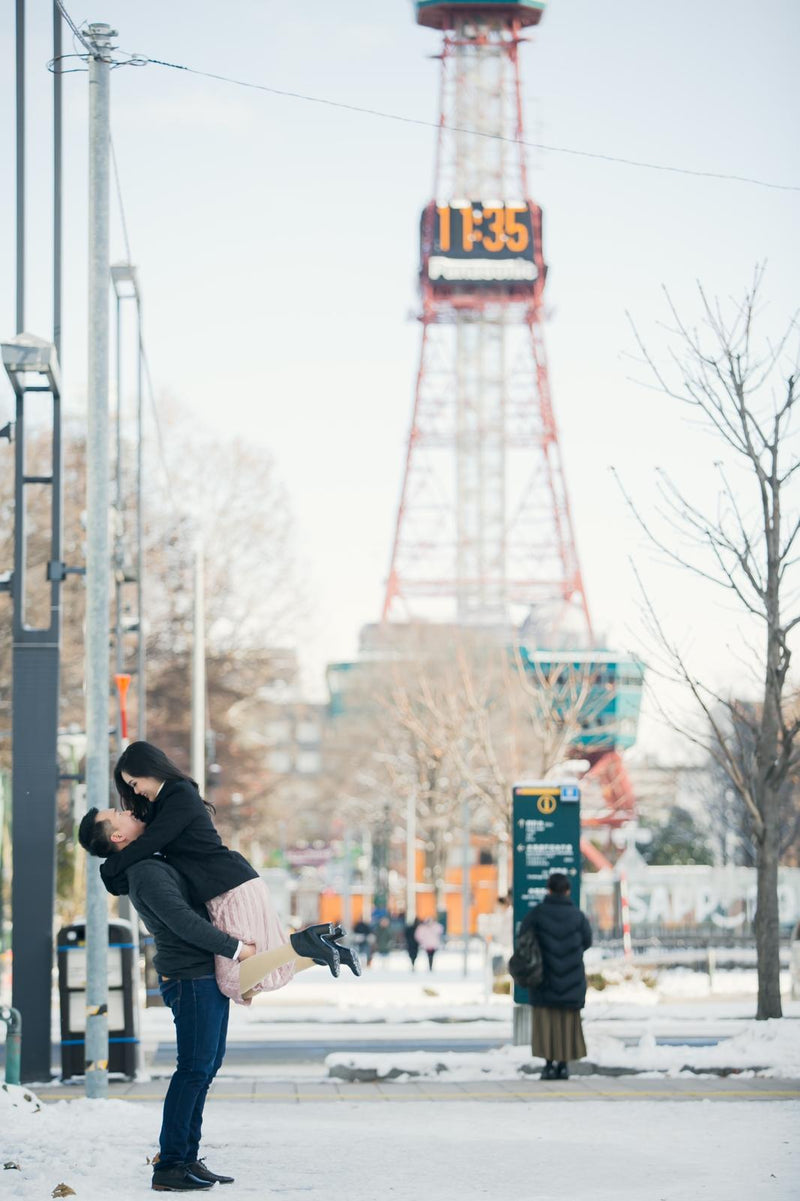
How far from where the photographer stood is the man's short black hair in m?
7.62

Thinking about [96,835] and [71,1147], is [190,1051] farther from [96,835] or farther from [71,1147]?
[71,1147]

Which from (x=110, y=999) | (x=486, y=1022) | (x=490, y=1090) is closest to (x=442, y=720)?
(x=486, y=1022)

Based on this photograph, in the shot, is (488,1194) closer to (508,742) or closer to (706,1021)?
(706,1021)

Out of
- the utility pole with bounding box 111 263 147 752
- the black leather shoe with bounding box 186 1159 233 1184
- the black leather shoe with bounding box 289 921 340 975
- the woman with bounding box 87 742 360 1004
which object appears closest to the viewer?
the black leather shoe with bounding box 289 921 340 975

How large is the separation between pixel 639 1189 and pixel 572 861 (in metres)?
8.83

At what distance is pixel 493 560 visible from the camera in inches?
3319

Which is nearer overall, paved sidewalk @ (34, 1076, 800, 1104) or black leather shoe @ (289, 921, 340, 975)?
black leather shoe @ (289, 921, 340, 975)

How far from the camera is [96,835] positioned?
764cm

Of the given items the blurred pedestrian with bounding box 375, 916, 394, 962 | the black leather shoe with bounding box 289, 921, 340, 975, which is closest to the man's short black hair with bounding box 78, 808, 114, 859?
the black leather shoe with bounding box 289, 921, 340, 975

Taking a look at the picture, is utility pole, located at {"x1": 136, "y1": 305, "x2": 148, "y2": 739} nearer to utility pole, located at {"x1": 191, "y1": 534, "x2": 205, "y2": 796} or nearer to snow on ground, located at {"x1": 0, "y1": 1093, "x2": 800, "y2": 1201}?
utility pole, located at {"x1": 191, "y1": 534, "x2": 205, "y2": 796}

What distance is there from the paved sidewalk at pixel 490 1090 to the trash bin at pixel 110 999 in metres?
0.22

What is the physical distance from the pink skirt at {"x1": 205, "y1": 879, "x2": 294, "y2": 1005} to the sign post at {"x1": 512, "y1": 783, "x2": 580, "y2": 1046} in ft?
30.3

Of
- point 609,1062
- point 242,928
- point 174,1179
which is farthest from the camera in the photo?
point 609,1062

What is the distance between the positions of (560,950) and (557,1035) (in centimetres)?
65
